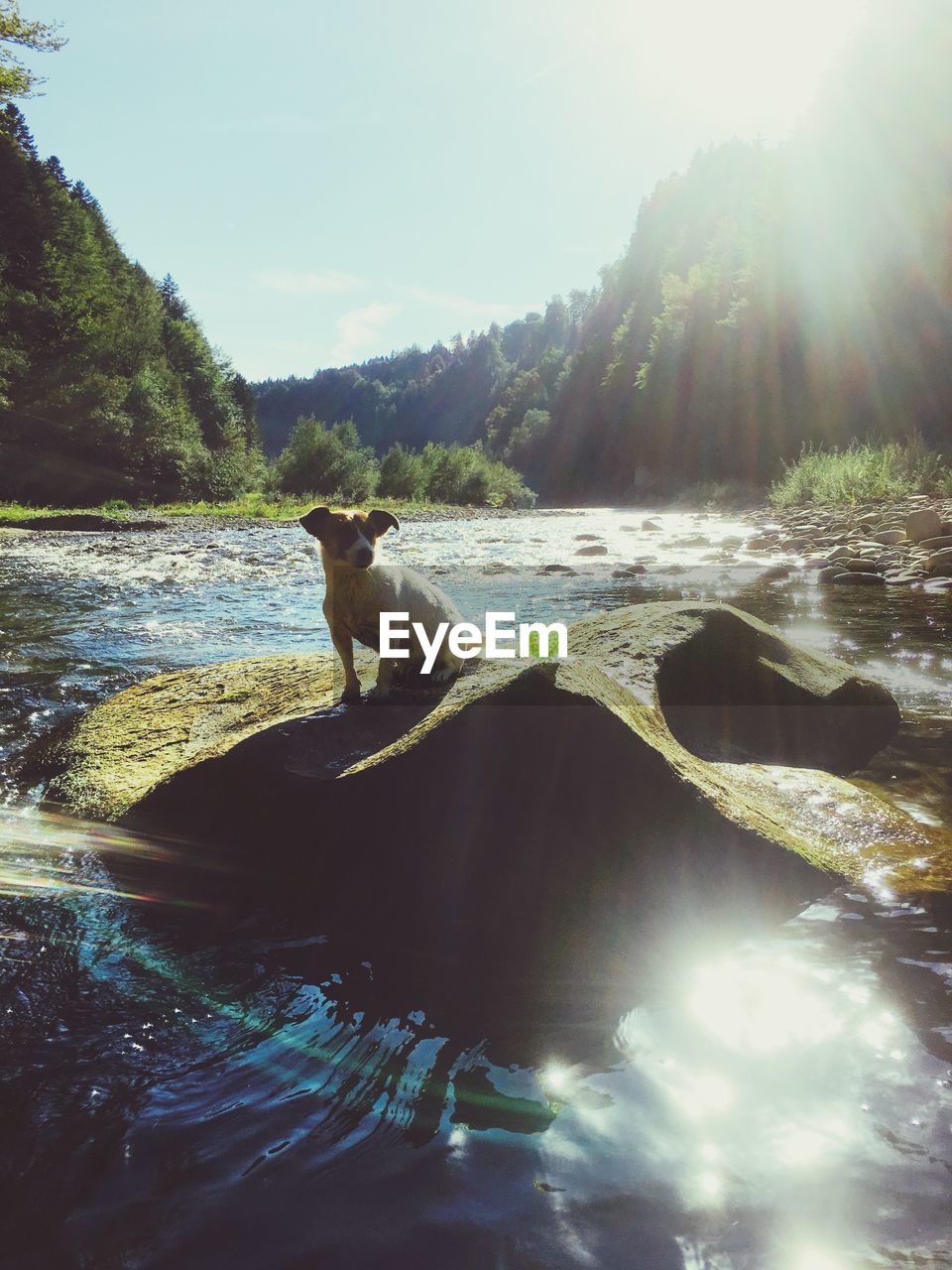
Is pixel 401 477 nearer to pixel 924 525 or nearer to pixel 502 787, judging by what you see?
pixel 924 525

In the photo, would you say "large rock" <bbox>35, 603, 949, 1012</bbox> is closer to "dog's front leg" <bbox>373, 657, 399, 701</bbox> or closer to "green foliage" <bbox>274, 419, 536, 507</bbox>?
"dog's front leg" <bbox>373, 657, 399, 701</bbox>

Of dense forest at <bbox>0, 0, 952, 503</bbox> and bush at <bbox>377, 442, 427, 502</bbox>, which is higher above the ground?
dense forest at <bbox>0, 0, 952, 503</bbox>

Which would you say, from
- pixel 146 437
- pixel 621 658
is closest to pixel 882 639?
pixel 621 658

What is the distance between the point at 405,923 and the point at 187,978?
31.7 inches

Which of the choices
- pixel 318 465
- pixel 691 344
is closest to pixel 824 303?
pixel 691 344

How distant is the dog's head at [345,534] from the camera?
410 centimetres

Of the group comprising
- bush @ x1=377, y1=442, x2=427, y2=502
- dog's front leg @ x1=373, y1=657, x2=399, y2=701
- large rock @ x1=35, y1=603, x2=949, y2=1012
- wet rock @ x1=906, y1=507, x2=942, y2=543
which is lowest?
large rock @ x1=35, y1=603, x2=949, y2=1012

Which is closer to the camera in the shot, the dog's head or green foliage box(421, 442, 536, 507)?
the dog's head

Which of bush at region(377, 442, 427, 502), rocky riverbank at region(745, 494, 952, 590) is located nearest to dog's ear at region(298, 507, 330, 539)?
rocky riverbank at region(745, 494, 952, 590)

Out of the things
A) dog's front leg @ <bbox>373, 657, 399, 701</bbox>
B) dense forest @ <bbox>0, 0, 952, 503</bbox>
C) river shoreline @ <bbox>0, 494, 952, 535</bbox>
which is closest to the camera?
dog's front leg @ <bbox>373, 657, 399, 701</bbox>

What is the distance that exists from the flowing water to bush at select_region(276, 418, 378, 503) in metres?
48.2

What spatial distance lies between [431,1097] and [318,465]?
168 ft

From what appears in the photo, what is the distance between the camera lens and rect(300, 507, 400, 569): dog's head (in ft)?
13.5

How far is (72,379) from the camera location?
47.7m
